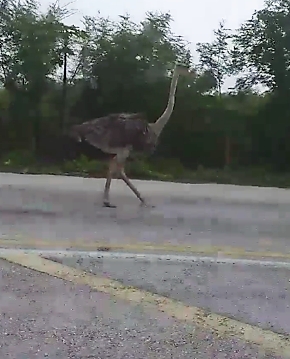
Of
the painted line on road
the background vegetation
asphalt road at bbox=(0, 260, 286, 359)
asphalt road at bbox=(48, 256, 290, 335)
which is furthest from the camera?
the background vegetation

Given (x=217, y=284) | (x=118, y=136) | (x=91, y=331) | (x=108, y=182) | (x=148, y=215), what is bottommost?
(x=91, y=331)

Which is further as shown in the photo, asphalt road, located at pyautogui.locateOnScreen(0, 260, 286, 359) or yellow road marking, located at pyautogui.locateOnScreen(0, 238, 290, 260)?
yellow road marking, located at pyautogui.locateOnScreen(0, 238, 290, 260)

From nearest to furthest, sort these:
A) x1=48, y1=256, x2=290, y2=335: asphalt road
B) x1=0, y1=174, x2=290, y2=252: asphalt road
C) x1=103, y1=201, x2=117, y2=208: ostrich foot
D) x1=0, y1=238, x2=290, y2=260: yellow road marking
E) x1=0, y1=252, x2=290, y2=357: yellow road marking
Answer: x1=0, y1=252, x2=290, y2=357: yellow road marking
x1=48, y1=256, x2=290, y2=335: asphalt road
x1=0, y1=238, x2=290, y2=260: yellow road marking
x1=0, y1=174, x2=290, y2=252: asphalt road
x1=103, y1=201, x2=117, y2=208: ostrich foot

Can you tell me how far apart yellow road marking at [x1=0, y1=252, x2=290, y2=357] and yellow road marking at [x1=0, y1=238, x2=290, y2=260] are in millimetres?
530

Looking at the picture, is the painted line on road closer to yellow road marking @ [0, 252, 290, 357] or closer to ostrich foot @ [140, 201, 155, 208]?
yellow road marking @ [0, 252, 290, 357]

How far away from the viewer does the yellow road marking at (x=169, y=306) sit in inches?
157

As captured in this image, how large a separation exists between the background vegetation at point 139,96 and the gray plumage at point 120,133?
764 cm

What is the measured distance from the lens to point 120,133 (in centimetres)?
956

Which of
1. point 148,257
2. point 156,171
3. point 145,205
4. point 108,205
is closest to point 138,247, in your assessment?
point 148,257

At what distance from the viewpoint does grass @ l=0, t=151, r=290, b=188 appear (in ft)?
51.5

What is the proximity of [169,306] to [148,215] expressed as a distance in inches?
167

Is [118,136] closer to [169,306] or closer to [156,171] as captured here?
[169,306]

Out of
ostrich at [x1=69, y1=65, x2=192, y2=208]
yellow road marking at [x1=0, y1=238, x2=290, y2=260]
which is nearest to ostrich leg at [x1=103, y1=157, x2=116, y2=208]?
ostrich at [x1=69, y1=65, x2=192, y2=208]

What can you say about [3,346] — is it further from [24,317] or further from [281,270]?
[281,270]
